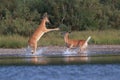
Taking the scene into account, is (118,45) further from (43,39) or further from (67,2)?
(67,2)

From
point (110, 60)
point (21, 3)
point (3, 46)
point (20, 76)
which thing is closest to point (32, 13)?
point (21, 3)

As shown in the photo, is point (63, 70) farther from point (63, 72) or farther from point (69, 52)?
point (69, 52)

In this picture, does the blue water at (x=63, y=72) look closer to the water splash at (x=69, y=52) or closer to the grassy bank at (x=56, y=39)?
the water splash at (x=69, y=52)

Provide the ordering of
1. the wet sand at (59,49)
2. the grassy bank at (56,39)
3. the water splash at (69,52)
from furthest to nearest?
the grassy bank at (56,39) < the wet sand at (59,49) < the water splash at (69,52)

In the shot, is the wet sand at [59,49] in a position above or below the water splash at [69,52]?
above

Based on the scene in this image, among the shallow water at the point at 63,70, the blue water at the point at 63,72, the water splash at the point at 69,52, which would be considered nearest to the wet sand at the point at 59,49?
the water splash at the point at 69,52

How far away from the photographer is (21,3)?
36.6 m

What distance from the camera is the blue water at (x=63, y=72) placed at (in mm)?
13938

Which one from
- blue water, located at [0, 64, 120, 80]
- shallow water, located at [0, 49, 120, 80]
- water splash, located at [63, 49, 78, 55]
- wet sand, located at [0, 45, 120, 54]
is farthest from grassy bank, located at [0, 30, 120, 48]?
blue water, located at [0, 64, 120, 80]

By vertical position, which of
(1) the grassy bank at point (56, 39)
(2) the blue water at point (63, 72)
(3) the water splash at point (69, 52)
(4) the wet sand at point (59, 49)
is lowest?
(2) the blue water at point (63, 72)

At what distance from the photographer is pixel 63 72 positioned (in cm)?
1524

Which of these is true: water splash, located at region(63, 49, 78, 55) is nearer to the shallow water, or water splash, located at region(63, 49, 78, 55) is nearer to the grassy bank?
the grassy bank

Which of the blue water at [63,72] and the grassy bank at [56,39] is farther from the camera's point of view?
the grassy bank at [56,39]

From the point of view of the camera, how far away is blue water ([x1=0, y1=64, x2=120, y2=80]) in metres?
13.9
